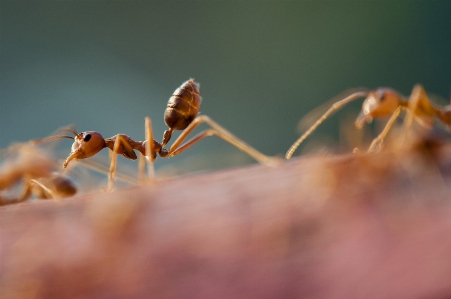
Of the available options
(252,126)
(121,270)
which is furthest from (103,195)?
(252,126)

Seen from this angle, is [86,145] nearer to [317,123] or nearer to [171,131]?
[171,131]

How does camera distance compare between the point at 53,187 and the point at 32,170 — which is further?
the point at 32,170

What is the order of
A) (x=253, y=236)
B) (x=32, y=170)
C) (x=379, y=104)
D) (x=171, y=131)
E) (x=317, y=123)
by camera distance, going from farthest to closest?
(x=171, y=131)
(x=32, y=170)
(x=379, y=104)
(x=317, y=123)
(x=253, y=236)

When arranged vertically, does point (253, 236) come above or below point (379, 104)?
below

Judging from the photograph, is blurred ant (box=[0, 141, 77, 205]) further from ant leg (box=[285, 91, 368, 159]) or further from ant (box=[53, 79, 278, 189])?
ant leg (box=[285, 91, 368, 159])

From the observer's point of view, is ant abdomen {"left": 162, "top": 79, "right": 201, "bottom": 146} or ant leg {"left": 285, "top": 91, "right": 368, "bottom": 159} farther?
ant abdomen {"left": 162, "top": 79, "right": 201, "bottom": 146}

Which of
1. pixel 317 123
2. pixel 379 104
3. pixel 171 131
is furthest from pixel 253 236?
pixel 171 131

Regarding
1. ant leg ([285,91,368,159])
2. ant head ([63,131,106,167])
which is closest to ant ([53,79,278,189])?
ant head ([63,131,106,167])
